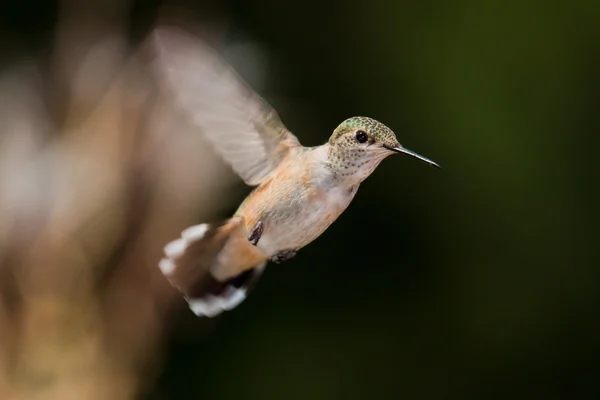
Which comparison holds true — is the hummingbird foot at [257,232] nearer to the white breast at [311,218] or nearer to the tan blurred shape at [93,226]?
the white breast at [311,218]

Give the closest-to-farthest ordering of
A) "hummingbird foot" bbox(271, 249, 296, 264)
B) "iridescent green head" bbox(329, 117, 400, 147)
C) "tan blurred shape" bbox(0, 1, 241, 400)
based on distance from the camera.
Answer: "iridescent green head" bbox(329, 117, 400, 147) → "hummingbird foot" bbox(271, 249, 296, 264) → "tan blurred shape" bbox(0, 1, 241, 400)

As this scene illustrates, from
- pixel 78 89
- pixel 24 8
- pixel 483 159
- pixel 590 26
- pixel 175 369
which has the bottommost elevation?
pixel 175 369

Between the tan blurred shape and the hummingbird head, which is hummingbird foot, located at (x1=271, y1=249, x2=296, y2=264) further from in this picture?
the tan blurred shape

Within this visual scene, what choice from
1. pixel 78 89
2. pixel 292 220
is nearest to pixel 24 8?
pixel 78 89

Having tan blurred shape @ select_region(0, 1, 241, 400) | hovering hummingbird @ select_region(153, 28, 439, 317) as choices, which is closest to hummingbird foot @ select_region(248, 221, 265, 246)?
hovering hummingbird @ select_region(153, 28, 439, 317)

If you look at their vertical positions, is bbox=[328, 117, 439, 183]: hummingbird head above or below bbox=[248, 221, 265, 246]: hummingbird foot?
above

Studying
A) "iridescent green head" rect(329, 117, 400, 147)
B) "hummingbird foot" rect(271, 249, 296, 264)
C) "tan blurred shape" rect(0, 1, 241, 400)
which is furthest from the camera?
"tan blurred shape" rect(0, 1, 241, 400)

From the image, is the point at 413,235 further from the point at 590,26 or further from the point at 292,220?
the point at 292,220

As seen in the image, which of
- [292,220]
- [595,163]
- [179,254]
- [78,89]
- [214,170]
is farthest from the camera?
[595,163]
